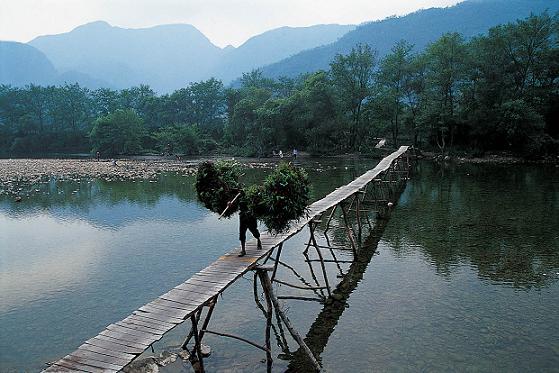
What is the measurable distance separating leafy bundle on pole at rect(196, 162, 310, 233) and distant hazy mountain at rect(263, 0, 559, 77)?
179 meters

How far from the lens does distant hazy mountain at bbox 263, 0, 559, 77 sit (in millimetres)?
183875

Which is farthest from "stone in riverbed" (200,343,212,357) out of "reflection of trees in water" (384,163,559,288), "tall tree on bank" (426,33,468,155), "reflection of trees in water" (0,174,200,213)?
"tall tree on bank" (426,33,468,155)

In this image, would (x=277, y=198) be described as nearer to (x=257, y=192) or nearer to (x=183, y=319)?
(x=257, y=192)

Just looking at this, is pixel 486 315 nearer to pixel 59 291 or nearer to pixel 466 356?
pixel 466 356

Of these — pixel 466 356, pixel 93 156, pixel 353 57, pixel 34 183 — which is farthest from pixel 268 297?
pixel 93 156

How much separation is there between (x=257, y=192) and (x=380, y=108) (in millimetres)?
53052

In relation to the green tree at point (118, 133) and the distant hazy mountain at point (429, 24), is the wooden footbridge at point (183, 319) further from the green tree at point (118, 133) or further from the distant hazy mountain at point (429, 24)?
the distant hazy mountain at point (429, 24)

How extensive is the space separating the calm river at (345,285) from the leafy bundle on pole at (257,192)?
3411 mm

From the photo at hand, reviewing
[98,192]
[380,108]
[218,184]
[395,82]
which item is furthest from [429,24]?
[218,184]

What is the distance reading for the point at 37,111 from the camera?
9431 cm

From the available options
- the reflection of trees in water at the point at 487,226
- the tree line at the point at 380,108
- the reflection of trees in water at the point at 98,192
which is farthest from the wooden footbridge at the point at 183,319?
the tree line at the point at 380,108

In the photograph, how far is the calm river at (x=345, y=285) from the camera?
11.6m

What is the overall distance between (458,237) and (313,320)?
10.8 metres

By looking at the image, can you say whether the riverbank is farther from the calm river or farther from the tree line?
the calm river
